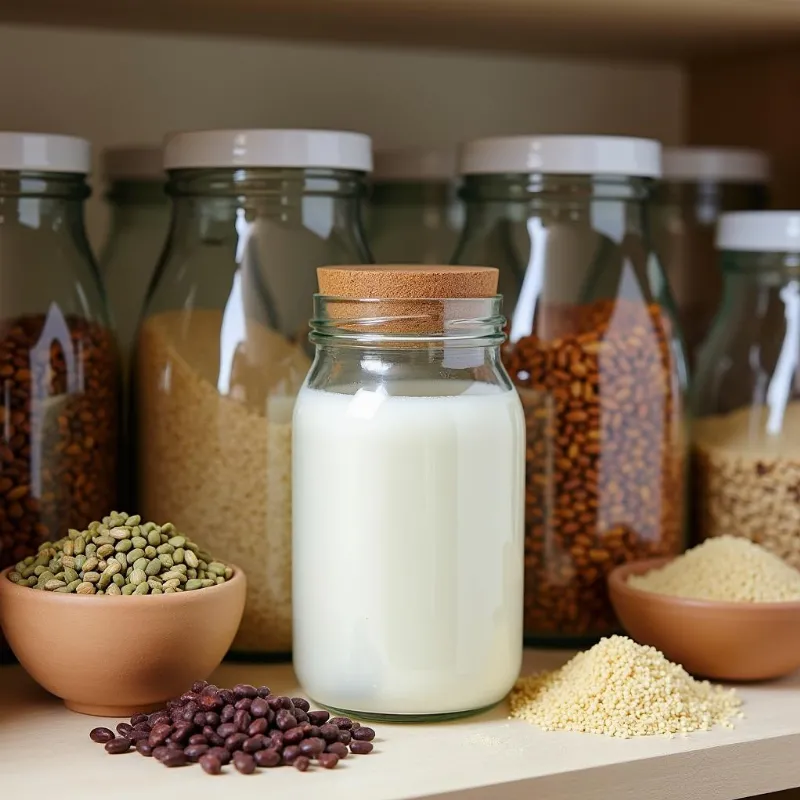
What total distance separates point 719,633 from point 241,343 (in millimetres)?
388

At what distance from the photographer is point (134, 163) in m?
1.10

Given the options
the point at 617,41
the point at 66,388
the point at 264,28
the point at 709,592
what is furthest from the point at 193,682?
the point at 617,41

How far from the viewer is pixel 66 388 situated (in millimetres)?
916

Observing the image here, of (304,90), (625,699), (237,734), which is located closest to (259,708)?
(237,734)

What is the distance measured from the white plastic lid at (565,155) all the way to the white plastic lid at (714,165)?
27 cm

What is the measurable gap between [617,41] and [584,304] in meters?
0.37

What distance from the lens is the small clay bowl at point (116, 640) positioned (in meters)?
0.78

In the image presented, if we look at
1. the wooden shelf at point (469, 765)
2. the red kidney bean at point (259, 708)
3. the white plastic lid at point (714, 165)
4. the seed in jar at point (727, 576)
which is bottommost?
the wooden shelf at point (469, 765)

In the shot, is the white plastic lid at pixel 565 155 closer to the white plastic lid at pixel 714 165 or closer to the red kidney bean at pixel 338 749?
the white plastic lid at pixel 714 165

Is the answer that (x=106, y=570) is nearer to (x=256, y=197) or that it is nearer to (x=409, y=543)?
(x=409, y=543)

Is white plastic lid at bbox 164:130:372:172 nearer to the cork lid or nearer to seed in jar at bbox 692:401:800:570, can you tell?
the cork lid

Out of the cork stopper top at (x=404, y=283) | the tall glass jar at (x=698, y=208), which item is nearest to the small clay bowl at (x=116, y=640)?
the cork stopper top at (x=404, y=283)

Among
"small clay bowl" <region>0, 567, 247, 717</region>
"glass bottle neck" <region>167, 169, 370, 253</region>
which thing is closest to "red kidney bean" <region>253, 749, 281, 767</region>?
"small clay bowl" <region>0, 567, 247, 717</region>

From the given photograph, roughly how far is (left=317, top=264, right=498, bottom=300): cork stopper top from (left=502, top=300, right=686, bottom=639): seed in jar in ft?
0.49
